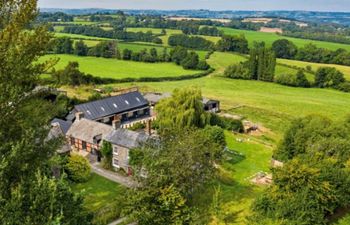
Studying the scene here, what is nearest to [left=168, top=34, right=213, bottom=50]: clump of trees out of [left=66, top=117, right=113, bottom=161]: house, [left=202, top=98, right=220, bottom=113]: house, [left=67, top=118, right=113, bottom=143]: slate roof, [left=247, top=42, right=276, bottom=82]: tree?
[left=247, top=42, right=276, bottom=82]: tree

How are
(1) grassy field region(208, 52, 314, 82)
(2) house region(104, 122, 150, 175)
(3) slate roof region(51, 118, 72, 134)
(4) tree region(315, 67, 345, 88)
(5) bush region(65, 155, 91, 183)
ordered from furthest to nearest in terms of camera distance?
(1) grassy field region(208, 52, 314, 82)
(4) tree region(315, 67, 345, 88)
(3) slate roof region(51, 118, 72, 134)
(2) house region(104, 122, 150, 175)
(5) bush region(65, 155, 91, 183)

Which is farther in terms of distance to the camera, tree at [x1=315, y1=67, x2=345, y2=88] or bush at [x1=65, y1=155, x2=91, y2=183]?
tree at [x1=315, y1=67, x2=345, y2=88]

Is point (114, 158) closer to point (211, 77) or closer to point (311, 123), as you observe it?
point (311, 123)

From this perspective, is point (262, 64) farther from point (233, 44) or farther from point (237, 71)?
point (233, 44)

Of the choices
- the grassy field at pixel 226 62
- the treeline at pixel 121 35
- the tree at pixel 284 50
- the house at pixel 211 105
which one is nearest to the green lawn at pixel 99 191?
the house at pixel 211 105

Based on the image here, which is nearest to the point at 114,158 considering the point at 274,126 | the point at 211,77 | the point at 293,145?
the point at 293,145

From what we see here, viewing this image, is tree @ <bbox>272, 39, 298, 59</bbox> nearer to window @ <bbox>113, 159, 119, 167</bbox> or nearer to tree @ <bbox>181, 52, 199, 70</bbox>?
tree @ <bbox>181, 52, 199, 70</bbox>

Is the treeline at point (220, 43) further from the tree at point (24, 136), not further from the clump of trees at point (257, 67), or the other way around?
the tree at point (24, 136)
